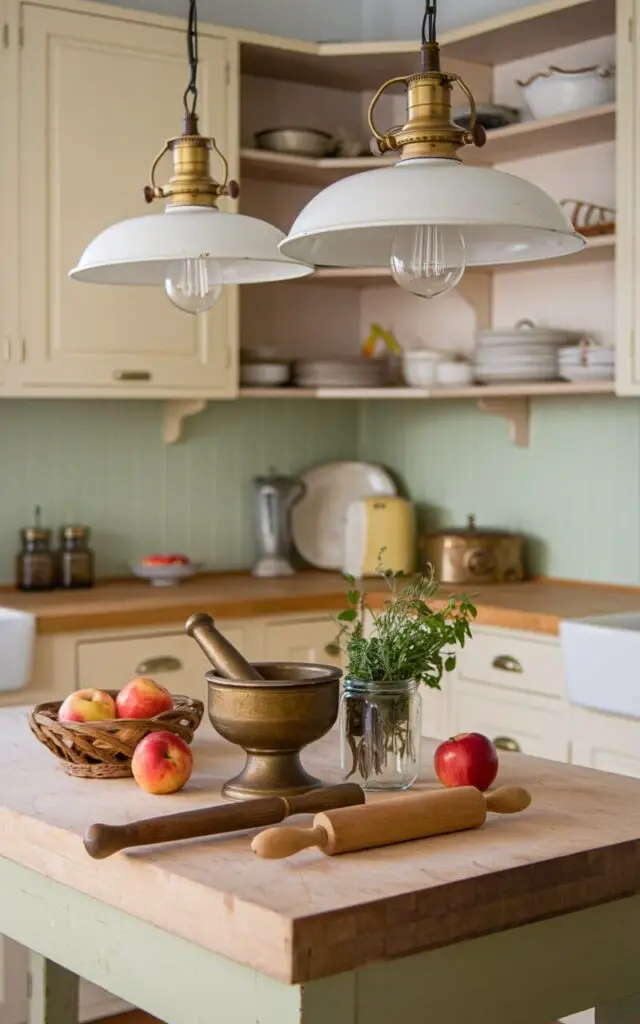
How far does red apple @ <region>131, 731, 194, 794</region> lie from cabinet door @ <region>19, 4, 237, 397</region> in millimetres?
1965

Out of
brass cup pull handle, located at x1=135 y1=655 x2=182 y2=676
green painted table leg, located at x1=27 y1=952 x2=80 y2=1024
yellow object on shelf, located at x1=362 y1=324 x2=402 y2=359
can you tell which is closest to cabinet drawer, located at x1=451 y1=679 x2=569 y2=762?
brass cup pull handle, located at x1=135 y1=655 x2=182 y2=676

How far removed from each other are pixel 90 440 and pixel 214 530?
514 millimetres

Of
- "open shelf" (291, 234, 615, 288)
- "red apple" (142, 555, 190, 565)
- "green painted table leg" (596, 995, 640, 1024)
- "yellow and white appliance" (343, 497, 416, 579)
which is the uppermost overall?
"open shelf" (291, 234, 615, 288)

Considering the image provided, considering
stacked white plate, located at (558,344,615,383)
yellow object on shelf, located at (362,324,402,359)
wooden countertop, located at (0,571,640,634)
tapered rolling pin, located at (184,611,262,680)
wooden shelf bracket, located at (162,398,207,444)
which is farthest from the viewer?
yellow object on shelf, located at (362,324,402,359)

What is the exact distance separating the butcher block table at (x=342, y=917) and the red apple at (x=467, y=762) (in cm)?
8

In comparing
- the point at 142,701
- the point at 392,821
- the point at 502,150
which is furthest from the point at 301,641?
the point at 392,821

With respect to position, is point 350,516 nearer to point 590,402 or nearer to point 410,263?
point 590,402

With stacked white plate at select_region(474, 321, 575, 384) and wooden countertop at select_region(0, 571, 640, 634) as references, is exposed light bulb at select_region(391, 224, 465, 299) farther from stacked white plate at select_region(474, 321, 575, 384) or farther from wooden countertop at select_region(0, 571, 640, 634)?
stacked white plate at select_region(474, 321, 575, 384)

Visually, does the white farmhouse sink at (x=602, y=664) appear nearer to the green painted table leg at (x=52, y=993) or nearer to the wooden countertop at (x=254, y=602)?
the wooden countertop at (x=254, y=602)

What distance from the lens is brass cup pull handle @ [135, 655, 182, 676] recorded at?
3.67 metres

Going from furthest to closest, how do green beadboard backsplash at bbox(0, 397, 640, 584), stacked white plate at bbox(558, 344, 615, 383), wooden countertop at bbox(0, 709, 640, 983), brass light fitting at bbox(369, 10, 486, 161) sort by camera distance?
1. green beadboard backsplash at bbox(0, 397, 640, 584)
2. stacked white plate at bbox(558, 344, 615, 383)
3. brass light fitting at bbox(369, 10, 486, 161)
4. wooden countertop at bbox(0, 709, 640, 983)

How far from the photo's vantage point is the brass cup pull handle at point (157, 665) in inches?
144

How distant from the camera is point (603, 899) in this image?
171cm

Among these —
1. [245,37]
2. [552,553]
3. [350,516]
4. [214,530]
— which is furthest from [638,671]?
[245,37]
